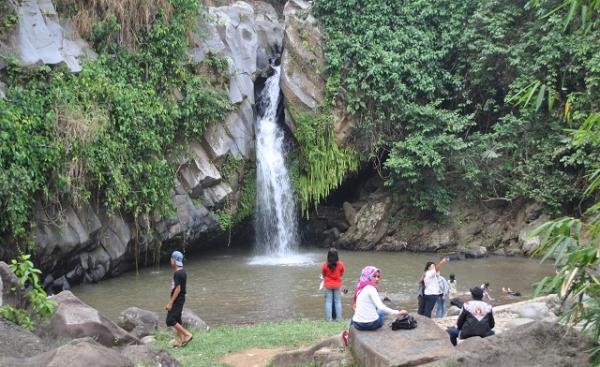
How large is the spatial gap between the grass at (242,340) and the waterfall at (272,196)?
37.6 ft

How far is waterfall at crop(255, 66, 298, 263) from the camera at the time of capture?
74.1ft

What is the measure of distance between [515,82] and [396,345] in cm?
1772

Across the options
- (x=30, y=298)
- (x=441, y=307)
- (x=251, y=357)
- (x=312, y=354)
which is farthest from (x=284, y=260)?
(x=30, y=298)

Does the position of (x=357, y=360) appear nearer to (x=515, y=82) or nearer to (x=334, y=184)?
(x=334, y=184)

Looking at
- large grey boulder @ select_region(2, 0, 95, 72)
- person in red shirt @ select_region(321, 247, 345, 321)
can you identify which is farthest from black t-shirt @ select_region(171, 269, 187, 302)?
large grey boulder @ select_region(2, 0, 95, 72)

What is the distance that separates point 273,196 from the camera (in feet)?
74.5

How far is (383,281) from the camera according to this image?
17.0 m

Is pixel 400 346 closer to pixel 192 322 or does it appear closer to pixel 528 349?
pixel 528 349

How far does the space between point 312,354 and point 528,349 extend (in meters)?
2.77

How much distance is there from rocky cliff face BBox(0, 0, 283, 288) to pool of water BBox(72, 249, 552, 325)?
0.82 metres

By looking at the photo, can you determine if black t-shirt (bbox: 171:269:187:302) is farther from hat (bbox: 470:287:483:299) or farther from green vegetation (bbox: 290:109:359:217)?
green vegetation (bbox: 290:109:359:217)

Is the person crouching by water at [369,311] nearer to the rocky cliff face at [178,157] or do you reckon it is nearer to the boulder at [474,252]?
the rocky cliff face at [178,157]

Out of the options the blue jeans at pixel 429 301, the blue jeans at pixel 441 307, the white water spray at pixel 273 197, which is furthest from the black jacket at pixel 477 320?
the white water spray at pixel 273 197

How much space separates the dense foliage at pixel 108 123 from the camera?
14211mm
